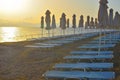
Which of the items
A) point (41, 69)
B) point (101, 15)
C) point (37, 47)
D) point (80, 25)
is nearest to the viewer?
point (41, 69)

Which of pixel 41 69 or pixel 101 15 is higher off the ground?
pixel 101 15

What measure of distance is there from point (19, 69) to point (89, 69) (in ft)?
11.1

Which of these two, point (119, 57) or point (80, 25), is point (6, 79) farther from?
point (80, 25)

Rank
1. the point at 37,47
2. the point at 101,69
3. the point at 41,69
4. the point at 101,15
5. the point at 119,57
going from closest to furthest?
the point at 101,69, the point at 41,69, the point at 119,57, the point at 101,15, the point at 37,47

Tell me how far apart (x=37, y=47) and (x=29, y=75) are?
30.2 feet

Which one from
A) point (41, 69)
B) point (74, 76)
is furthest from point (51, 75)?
point (41, 69)

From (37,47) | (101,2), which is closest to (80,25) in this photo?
(37,47)

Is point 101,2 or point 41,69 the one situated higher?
point 101,2

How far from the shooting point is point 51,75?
32.6 feet

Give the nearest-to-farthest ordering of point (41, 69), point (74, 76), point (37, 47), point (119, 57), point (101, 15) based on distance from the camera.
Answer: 1. point (74, 76)
2. point (41, 69)
3. point (119, 57)
4. point (101, 15)
5. point (37, 47)

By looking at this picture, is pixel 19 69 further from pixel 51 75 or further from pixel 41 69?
pixel 51 75

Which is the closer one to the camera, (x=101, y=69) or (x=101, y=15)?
(x=101, y=69)

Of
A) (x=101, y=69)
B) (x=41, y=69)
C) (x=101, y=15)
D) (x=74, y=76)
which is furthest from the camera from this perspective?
(x=101, y=15)

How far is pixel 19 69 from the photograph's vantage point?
1316 centimetres
